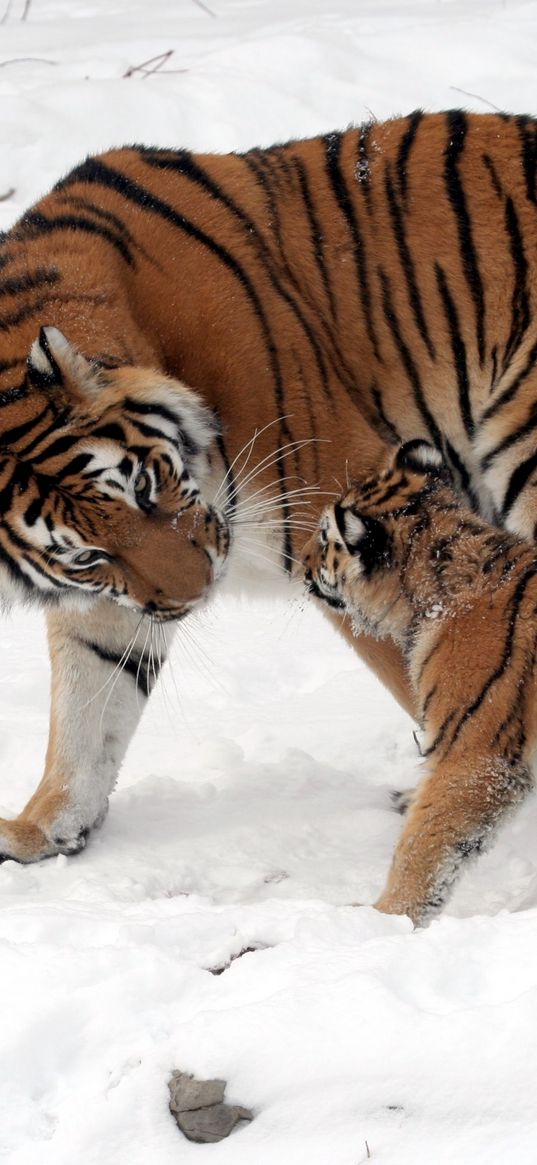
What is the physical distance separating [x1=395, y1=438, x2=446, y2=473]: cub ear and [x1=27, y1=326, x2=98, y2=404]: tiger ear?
0.81 meters

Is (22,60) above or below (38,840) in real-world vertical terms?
above

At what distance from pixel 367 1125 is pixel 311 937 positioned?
50 centimetres

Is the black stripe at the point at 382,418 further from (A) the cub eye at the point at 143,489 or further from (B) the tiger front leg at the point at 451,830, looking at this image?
(B) the tiger front leg at the point at 451,830

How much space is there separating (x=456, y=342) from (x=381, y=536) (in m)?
0.49

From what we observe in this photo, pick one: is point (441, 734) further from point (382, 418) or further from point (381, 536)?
point (382, 418)

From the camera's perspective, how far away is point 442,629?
3.23 m

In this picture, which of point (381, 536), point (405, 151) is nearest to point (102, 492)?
point (381, 536)

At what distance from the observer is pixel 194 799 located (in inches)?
145

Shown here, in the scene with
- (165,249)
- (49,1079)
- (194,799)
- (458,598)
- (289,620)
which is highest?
(165,249)

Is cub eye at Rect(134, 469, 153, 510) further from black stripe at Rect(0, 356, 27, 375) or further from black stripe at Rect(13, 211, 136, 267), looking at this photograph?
black stripe at Rect(13, 211, 136, 267)

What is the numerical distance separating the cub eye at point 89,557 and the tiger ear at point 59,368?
0.30m

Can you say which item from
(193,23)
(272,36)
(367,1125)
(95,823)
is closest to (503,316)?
(95,823)

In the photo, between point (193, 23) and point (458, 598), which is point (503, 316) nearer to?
point (458, 598)

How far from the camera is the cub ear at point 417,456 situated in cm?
344
